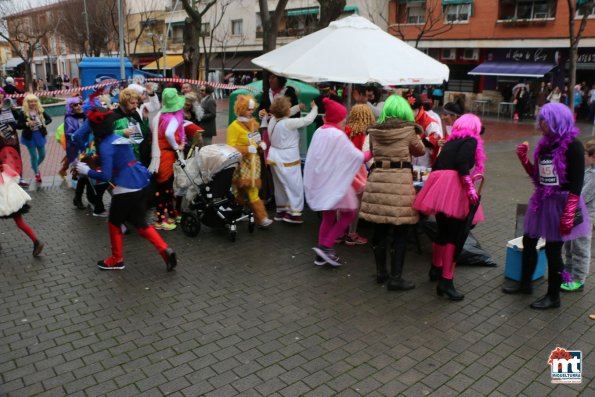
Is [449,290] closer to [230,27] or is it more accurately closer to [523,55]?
[523,55]

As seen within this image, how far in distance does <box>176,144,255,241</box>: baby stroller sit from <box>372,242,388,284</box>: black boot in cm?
211

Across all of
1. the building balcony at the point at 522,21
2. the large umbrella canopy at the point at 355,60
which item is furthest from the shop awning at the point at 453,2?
the large umbrella canopy at the point at 355,60

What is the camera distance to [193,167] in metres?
6.65

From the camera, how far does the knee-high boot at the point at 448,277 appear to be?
15.7 feet

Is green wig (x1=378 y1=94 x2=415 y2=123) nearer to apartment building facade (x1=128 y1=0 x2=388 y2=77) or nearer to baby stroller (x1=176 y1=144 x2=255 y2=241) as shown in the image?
baby stroller (x1=176 y1=144 x2=255 y2=241)

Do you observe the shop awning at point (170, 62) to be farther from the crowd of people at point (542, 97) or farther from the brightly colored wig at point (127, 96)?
the brightly colored wig at point (127, 96)

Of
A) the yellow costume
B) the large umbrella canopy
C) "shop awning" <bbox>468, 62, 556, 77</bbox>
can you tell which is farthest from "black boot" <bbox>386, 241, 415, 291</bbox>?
"shop awning" <bbox>468, 62, 556, 77</bbox>

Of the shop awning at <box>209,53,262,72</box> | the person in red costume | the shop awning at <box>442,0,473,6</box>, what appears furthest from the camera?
the shop awning at <box>209,53,262,72</box>

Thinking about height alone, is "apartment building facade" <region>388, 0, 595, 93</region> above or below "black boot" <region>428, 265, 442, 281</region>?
above

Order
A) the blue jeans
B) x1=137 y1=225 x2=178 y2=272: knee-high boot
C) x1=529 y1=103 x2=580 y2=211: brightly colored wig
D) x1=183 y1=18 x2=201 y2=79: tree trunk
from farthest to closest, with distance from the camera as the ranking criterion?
x1=183 y1=18 x2=201 y2=79: tree trunk → the blue jeans → x1=137 y1=225 x2=178 y2=272: knee-high boot → x1=529 y1=103 x2=580 y2=211: brightly colored wig

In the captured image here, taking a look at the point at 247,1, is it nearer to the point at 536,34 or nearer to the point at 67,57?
the point at 536,34

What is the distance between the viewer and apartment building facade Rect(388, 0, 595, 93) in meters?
26.4

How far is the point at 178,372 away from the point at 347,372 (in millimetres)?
1232

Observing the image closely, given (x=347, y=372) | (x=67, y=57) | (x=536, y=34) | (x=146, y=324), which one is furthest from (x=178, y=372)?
(x=67, y=57)
